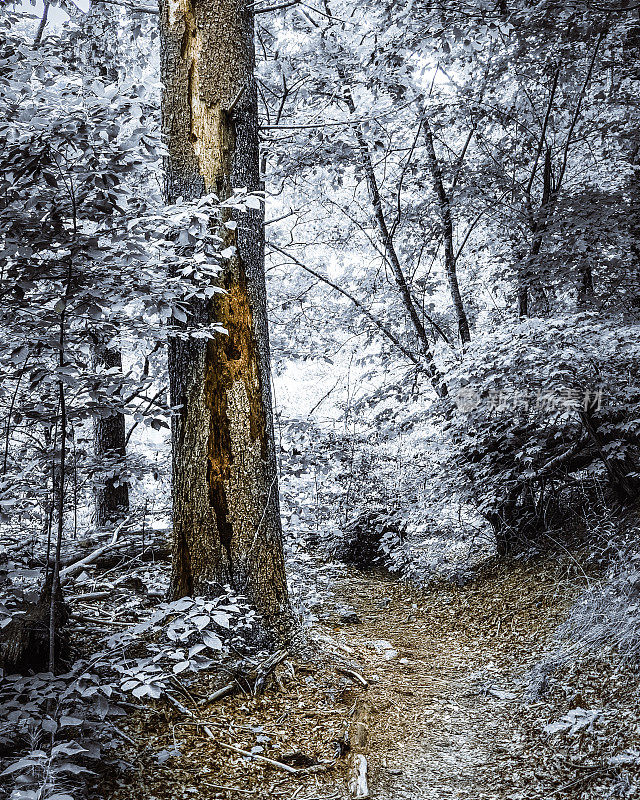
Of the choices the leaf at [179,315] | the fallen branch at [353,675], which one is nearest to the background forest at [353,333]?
the leaf at [179,315]

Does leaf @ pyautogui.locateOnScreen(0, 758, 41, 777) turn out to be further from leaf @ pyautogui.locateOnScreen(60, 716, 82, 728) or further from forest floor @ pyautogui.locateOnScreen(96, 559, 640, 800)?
forest floor @ pyautogui.locateOnScreen(96, 559, 640, 800)

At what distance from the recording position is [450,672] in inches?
177

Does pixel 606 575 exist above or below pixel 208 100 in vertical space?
below

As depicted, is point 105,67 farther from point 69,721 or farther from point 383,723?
point 383,723

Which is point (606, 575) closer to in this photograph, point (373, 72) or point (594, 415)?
point (594, 415)

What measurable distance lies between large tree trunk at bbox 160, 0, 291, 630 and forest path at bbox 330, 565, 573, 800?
1054 mm

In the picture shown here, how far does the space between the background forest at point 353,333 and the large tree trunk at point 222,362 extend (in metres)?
0.18

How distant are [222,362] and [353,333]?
17.6 ft

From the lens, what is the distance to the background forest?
2713 mm

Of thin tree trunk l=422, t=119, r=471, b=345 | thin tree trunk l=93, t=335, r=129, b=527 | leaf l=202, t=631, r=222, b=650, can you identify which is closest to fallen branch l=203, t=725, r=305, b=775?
leaf l=202, t=631, r=222, b=650

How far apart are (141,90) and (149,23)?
172 inches

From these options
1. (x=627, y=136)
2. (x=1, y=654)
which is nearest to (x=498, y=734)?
(x=1, y=654)

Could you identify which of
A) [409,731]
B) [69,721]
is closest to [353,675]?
[409,731]

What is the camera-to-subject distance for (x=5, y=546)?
3461 mm
